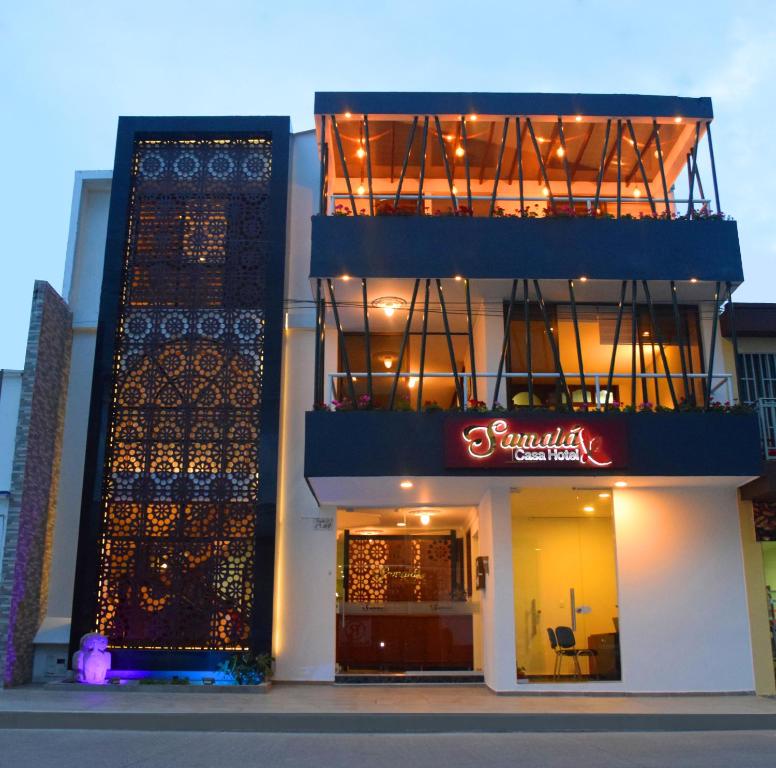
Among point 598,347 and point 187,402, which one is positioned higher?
point 598,347

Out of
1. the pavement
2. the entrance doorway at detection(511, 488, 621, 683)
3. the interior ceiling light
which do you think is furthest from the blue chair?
the interior ceiling light

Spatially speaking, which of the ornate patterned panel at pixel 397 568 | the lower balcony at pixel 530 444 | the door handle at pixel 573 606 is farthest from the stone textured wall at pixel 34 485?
the door handle at pixel 573 606

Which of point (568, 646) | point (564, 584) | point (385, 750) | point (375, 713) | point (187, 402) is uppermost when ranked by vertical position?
point (187, 402)

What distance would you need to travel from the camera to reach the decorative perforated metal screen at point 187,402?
1500cm

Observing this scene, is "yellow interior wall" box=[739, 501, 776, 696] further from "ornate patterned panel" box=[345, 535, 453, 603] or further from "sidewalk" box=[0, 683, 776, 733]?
"ornate patterned panel" box=[345, 535, 453, 603]

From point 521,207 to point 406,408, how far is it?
4.14 meters

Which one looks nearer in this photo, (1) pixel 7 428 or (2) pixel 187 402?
(1) pixel 7 428

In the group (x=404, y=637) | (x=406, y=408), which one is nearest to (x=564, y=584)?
(x=404, y=637)

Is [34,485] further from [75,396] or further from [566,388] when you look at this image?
[566,388]

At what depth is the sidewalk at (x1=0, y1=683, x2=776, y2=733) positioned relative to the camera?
37.6 ft

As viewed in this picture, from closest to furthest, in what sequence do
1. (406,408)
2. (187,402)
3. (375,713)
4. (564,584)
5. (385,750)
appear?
(385,750) → (375,713) → (406,408) → (187,402) → (564,584)

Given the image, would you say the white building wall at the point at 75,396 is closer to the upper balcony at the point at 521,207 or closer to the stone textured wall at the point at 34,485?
the stone textured wall at the point at 34,485

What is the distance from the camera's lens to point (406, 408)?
1388cm

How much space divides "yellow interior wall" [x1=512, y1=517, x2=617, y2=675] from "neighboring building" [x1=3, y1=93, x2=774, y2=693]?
1.7 inches
